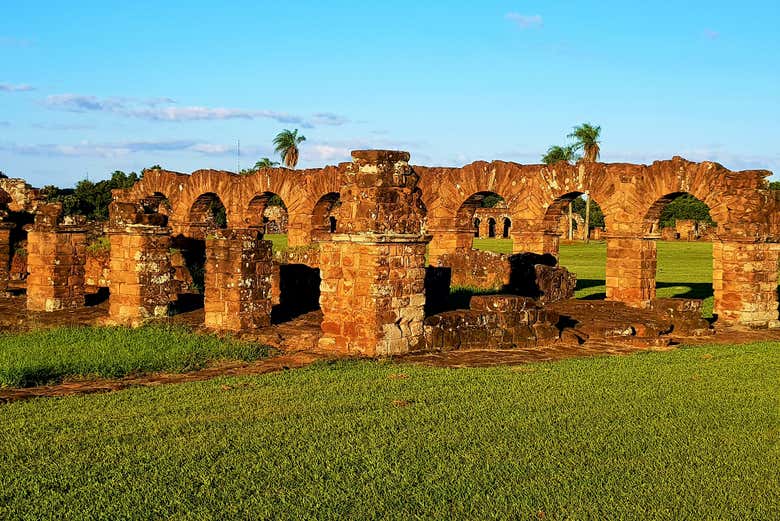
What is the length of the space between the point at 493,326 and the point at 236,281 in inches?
134

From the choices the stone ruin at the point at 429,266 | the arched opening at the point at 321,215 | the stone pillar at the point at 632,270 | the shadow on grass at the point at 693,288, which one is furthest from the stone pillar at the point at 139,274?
the shadow on grass at the point at 693,288

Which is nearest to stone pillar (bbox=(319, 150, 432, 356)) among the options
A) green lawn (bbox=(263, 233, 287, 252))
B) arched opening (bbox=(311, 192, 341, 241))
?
arched opening (bbox=(311, 192, 341, 241))

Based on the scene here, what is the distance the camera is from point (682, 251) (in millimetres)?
36125

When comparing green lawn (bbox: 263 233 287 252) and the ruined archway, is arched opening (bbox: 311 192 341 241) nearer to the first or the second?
green lawn (bbox: 263 233 287 252)

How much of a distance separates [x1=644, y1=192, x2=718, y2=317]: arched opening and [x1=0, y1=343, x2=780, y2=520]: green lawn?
24.3 feet

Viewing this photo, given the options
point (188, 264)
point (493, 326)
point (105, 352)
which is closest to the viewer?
point (105, 352)

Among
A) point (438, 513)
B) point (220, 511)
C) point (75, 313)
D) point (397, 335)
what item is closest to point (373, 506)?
point (438, 513)

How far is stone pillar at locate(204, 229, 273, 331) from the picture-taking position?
37.0 feet

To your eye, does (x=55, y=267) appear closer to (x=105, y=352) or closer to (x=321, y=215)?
(x=105, y=352)

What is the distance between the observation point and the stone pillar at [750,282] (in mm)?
13680

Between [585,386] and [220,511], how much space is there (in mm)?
4410

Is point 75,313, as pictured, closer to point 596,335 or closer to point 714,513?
point 596,335

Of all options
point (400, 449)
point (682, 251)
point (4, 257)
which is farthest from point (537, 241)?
point (682, 251)

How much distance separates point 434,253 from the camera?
68.7 feet
